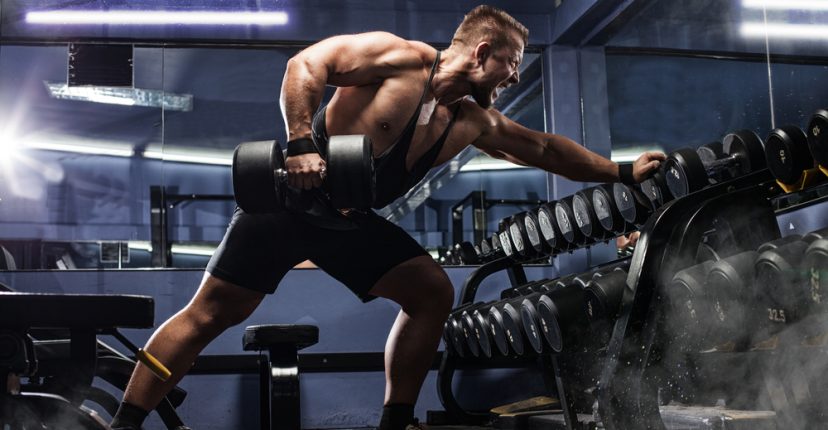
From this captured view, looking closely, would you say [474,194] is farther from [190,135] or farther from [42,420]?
[42,420]

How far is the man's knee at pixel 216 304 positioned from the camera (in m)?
2.29

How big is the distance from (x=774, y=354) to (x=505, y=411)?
1.64m

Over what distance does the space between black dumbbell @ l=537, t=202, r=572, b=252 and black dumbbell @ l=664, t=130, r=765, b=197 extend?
2.82ft

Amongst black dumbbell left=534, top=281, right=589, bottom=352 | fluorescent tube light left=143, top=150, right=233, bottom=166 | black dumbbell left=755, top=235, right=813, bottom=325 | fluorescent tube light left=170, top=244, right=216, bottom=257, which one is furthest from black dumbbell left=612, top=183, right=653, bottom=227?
fluorescent tube light left=143, top=150, right=233, bottom=166

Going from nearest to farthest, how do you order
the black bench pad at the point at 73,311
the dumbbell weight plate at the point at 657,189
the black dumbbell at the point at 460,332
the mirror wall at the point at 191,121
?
the black bench pad at the point at 73,311, the dumbbell weight plate at the point at 657,189, the black dumbbell at the point at 460,332, the mirror wall at the point at 191,121

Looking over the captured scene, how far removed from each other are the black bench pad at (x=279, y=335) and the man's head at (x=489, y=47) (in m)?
0.89

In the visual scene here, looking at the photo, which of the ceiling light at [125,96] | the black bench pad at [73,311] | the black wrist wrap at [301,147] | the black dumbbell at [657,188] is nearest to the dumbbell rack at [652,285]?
the black dumbbell at [657,188]

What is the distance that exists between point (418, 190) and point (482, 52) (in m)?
2.36

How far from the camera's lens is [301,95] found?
2271 mm

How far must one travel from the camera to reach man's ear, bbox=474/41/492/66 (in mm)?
2541

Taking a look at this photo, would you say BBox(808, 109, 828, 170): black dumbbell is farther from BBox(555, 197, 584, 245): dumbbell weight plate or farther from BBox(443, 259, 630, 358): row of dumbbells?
BBox(555, 197, 584, 245): dumbbell weight plate

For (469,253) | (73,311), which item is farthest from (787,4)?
(73,311)

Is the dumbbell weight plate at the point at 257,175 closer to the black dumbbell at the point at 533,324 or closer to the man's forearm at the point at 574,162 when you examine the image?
the man's forearm at the point at 574,162

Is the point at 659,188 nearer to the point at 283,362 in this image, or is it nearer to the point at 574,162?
the point at 574,162
